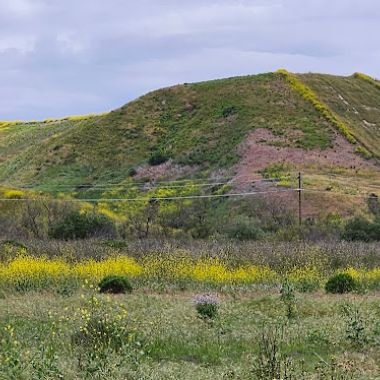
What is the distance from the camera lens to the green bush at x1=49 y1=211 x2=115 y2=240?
34125mm

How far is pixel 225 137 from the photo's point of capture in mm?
59031

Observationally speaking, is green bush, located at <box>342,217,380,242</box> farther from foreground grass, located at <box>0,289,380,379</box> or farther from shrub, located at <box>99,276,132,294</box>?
shrub, located at <box>99,276,132,294</box>

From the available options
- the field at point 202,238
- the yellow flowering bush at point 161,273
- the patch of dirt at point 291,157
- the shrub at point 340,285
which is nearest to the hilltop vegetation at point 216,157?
the patch of dirt at point 291,157

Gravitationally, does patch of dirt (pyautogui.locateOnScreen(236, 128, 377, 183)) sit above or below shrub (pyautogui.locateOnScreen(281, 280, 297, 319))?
above

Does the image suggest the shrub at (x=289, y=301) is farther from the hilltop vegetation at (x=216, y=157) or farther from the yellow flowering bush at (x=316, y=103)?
the yellow flowering bush at (x=316, y=103)

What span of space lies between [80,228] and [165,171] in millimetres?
22252

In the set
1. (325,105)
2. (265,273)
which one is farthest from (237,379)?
(325,105)

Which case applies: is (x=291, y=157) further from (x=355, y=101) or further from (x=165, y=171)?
(x=355, y=101)

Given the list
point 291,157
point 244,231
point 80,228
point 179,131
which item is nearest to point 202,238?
point 244,231

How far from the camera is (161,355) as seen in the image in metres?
10.9

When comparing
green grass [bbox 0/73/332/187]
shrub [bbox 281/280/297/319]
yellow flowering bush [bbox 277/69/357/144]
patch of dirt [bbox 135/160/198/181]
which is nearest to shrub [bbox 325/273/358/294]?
shrub [bbox 281/280/297/319]

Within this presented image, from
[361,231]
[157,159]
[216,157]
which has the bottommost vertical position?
[361,231]

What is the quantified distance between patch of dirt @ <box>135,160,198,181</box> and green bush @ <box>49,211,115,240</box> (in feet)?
63.5

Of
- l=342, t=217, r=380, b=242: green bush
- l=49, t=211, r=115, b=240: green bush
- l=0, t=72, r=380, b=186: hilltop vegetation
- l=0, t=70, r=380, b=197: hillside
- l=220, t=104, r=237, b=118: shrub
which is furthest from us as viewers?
l=220, t=104, r=237, b=118: shrub
